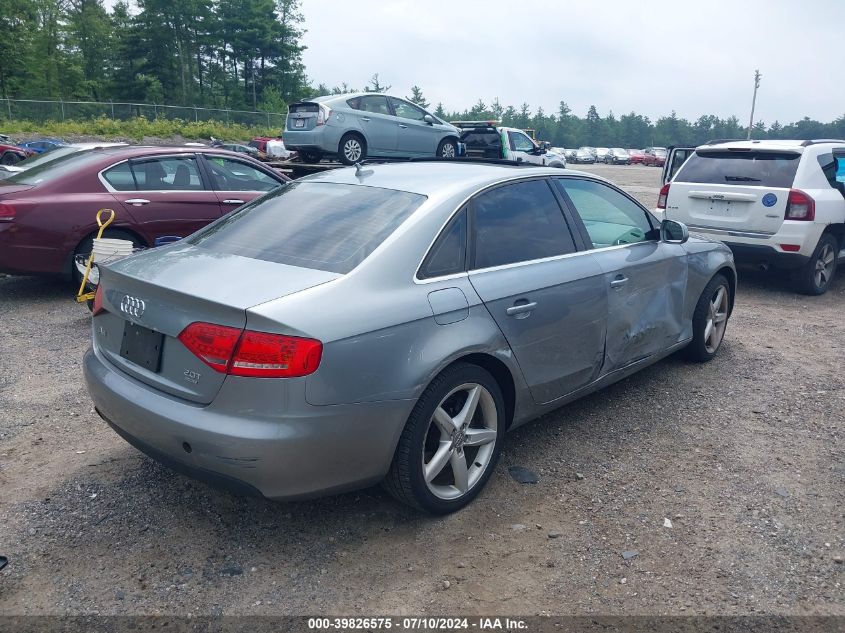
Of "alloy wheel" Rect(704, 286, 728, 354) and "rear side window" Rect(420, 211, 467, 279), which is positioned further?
"alloy wheel" Rect(704, 286, 728, 354)

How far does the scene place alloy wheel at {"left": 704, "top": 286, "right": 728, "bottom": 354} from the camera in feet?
17.7

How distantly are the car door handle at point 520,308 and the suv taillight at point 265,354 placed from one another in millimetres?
1138

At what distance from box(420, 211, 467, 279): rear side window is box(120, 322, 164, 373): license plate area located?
1183 mm

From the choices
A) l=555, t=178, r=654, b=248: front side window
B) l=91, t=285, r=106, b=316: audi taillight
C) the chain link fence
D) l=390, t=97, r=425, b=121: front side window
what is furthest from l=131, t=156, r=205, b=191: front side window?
the chain link fence

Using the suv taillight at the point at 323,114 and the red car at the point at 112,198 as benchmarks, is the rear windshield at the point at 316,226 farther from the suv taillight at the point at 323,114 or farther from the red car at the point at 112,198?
the suv taillight at the point at 323,114

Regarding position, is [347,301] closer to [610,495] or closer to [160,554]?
[160,554]

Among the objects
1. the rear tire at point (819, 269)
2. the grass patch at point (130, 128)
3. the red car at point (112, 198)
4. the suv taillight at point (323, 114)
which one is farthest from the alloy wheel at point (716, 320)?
the grass patch at point (130, 128)

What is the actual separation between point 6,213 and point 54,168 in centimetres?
86

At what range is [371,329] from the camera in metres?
2.82

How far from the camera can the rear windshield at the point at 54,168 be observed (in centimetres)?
697

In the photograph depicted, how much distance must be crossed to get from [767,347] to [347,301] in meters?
4.58

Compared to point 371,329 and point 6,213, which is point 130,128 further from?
point 371,329

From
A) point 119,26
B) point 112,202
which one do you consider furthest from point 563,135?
point 112,202

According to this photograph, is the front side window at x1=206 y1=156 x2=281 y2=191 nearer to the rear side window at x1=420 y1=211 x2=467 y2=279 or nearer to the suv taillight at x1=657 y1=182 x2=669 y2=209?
the suv taillight at x1=657 y1=182 x2=669 y2=209
